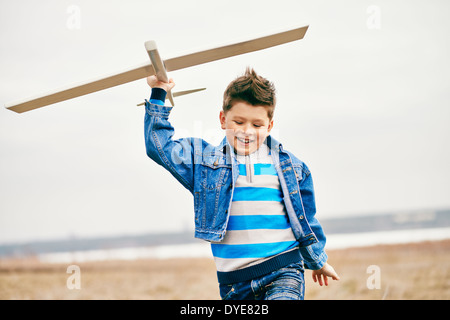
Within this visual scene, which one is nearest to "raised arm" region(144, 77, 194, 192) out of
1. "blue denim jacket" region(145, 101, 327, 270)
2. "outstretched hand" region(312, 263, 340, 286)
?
"blue denim jacket" region(145, 101, 327, 270)

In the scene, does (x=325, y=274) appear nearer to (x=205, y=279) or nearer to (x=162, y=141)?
(x=162, y=141)

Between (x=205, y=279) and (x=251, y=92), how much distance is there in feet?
15.9

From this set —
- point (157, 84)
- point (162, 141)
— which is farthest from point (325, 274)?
point (157, 84)

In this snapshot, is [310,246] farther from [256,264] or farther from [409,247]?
[409,247]

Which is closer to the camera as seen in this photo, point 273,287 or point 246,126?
point 273,287

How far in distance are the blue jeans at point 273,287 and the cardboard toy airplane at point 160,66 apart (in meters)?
1.26

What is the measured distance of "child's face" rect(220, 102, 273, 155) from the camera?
9.14 feet

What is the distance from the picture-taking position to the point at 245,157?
9.53 ft

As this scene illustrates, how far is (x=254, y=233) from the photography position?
270 centimetres

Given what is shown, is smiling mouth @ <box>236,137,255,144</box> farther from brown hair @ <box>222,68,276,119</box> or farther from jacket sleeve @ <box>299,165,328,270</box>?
jacket sleeve @ <box>299,165,328,270</box>

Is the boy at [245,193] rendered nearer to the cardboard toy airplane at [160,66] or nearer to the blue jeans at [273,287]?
the blue jeans at [273,287]

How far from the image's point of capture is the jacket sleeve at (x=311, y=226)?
2.95 m
